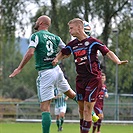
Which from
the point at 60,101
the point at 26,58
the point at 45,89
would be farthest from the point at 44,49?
the point at 60,101

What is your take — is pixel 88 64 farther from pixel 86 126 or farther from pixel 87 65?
pixel 86 126

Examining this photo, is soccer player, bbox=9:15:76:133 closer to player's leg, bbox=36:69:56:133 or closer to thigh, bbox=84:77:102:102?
player's leg, bbox=36:69:56:133

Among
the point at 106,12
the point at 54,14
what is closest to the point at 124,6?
the point at 106,12

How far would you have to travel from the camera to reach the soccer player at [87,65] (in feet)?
28.7

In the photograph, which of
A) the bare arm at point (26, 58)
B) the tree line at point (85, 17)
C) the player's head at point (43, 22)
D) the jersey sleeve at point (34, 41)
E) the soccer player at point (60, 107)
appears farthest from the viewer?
the tree line at point (85, 17)

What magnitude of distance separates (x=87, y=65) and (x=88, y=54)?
7.5 inches

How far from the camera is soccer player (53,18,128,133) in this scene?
8742 millimetres

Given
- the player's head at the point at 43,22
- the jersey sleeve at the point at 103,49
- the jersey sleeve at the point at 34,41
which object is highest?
the player's head at the point at 43,22

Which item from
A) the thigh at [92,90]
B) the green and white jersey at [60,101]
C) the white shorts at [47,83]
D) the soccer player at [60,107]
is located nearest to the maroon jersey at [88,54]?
the thigh at [92,90]

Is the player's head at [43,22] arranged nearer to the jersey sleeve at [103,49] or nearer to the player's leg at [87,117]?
the jersey sleeve at [103,49]

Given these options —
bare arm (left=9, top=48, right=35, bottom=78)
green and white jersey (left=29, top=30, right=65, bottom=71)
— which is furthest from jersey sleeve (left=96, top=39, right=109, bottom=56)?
bare arm (left=9, top=48, right=35, bottom=78)

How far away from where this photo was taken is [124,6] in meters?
31.8

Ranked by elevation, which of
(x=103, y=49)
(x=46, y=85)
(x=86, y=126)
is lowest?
(x=86, y=126)

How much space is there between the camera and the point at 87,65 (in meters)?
8.82
